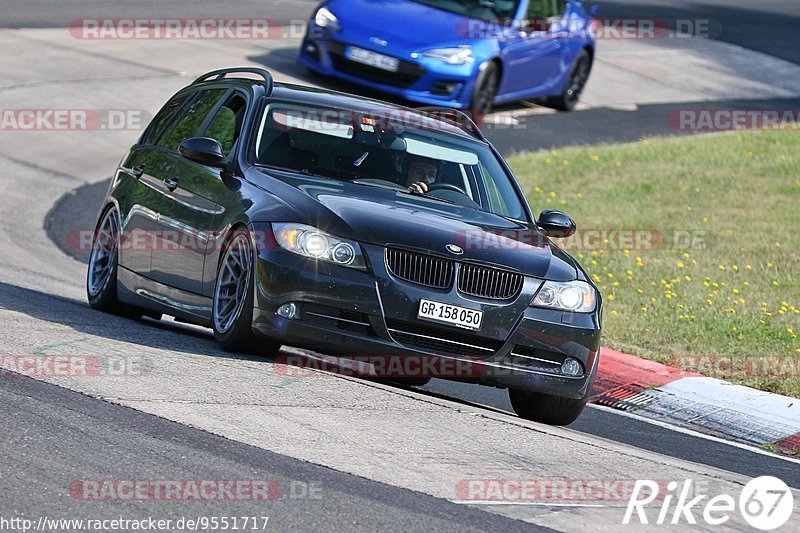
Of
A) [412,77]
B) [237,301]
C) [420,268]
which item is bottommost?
[412,77]

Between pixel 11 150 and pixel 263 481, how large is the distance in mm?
12605

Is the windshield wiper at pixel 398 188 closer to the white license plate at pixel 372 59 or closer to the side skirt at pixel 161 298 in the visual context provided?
the side skirt at pixel 161 298

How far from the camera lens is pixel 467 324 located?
8430mm

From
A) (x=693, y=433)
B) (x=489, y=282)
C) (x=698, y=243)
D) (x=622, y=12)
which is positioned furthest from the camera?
(x=622, y=12)

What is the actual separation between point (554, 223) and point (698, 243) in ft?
22.3

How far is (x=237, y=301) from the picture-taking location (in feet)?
28.6

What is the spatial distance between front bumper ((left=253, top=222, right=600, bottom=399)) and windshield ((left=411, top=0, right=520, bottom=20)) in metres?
13.2

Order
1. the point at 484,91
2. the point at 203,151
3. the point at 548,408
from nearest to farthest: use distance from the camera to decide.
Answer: the point at 548,408
the point at 203,151
the point at 484,91

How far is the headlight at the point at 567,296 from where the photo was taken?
28.3ft

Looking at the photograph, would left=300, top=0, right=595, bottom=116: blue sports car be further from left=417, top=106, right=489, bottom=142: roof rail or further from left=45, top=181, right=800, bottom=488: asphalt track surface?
left=45, top=181, right=800, bottom=488: asphalt track surface

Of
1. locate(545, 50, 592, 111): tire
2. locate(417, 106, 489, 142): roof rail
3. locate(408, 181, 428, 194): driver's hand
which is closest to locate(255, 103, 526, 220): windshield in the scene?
locate(408, 181, 428, 194): driver's hand

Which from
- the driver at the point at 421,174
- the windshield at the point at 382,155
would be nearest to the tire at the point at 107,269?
the windshield at the point at 382,155

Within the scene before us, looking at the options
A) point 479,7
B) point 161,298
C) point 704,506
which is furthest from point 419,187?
point 479,7

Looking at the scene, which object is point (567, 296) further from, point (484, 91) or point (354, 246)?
point (484, 91)
